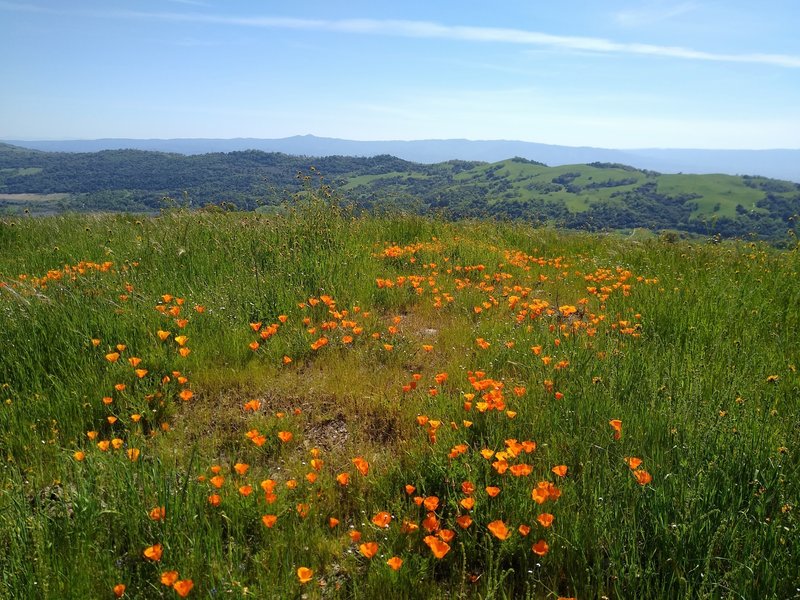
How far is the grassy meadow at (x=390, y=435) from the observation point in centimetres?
207

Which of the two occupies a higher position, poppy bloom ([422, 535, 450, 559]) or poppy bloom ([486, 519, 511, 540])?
poppy bloom ([486, 519, 511, 540])

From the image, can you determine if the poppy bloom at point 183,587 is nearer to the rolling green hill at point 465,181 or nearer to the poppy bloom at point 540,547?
the poppy bloom at point 540,547

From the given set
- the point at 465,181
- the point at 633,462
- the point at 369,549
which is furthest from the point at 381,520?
the point at 465,181

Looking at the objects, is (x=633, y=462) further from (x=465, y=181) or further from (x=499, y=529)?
(x=465, y=181)

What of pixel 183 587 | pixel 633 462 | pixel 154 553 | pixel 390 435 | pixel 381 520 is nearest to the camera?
pixel 183 587

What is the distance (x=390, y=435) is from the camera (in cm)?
331

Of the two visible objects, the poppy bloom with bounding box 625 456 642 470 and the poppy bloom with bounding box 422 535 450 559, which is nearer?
the poppy bloom with bounding box 422 535 450 559

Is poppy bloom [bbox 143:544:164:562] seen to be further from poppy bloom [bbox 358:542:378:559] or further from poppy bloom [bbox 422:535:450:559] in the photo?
poppy bloom [bbox 422:535:450:559]

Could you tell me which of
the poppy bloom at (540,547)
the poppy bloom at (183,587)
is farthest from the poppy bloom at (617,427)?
the poppy bloom at (183,587)

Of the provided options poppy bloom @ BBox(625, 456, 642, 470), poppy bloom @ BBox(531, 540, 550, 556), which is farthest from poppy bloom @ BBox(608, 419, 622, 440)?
poppy bloom @ BBox(531, 540, 550, 556)

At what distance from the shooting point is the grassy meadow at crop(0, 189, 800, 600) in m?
2.07

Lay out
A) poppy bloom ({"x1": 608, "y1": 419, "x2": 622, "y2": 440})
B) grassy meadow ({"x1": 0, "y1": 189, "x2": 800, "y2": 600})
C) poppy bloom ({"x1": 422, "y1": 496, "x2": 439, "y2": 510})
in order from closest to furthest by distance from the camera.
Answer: grassy meadow ({"x1": 0, "y1": 189, "x2": 800, "y2": 600}), poppy bloom ({"x1": 422, "y1": 496, "x2": 439, "y2": 510}), poppy bloom ({"x1": 608, "y1": 419, "x2": 622, "y2": 440})

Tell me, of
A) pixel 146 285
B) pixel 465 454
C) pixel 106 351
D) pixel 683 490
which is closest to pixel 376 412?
pixel 465 454

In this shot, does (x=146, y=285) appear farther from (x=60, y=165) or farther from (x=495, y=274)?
(x=60, y=165)
